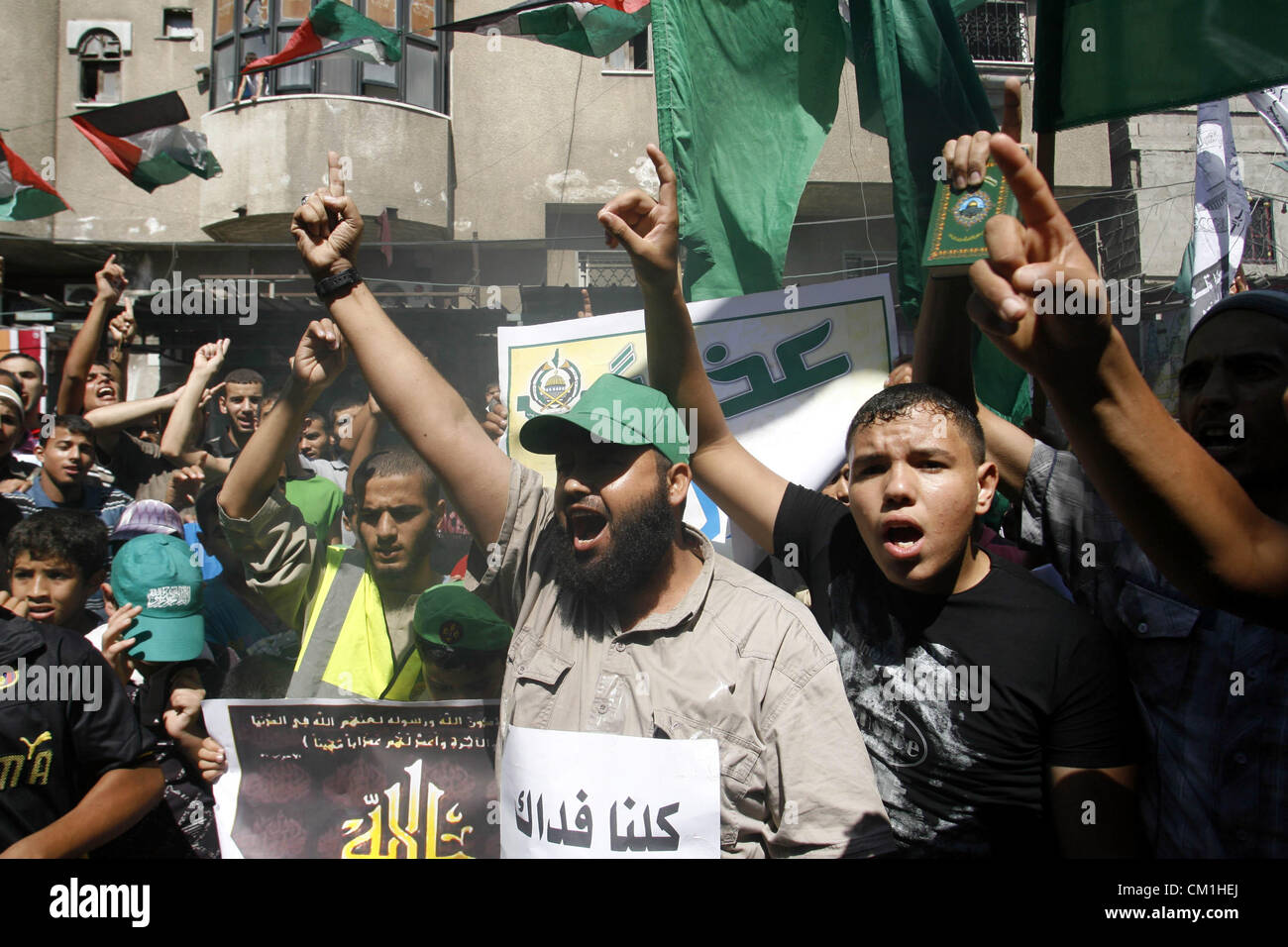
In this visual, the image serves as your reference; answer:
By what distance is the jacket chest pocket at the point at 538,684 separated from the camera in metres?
1.92

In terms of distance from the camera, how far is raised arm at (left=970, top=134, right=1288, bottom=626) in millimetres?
1167

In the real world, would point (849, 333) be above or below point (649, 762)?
above

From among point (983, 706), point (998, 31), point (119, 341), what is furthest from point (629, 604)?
point (998, 31)

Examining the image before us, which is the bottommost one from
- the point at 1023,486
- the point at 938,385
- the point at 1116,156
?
the point at 1023,486

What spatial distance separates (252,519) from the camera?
2.67m

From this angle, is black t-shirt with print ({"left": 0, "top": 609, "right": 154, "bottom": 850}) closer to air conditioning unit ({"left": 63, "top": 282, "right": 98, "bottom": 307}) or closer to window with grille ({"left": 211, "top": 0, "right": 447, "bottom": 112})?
window with grille ({"left": 211, "top": 0, "right": 447, "bottom": 112})

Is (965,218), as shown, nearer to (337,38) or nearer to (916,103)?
(916,103)

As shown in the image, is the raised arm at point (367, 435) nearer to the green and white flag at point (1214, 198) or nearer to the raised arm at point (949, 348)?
the raised arm at point (949, 348)

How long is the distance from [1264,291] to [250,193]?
12743 mm

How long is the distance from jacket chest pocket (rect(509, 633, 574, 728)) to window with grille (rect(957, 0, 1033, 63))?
14411mm

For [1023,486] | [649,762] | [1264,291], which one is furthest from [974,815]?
[1264,291]

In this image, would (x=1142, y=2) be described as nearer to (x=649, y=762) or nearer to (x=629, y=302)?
(x=649, y=762)

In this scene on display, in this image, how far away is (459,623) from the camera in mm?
2506

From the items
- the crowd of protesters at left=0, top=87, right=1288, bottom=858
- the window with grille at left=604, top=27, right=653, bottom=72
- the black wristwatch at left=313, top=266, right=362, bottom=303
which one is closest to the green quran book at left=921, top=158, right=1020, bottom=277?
the crowd of protesters at left=0, top=87, right=1288, bottom=858
